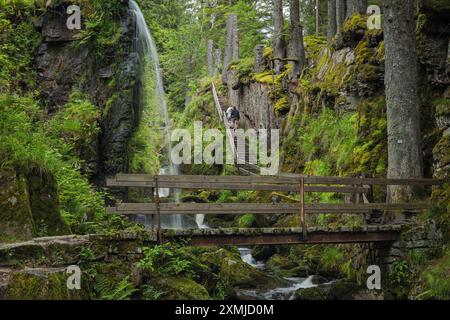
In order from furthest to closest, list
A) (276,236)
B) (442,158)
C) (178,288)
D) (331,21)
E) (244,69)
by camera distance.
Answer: (244,69) < (331,21) < (442,158) < (276,236) < (178,288)

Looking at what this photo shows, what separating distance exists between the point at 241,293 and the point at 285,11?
1432 inches

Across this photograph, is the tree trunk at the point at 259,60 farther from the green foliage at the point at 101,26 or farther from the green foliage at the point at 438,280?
the green foliage at the point at 438,280

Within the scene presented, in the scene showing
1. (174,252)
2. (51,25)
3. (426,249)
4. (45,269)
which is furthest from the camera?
(51,25)

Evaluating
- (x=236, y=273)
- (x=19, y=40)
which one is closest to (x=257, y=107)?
(x=19, y=40)

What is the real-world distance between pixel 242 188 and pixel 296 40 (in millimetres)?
15235

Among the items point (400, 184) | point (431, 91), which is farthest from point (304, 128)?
point (400, 184)

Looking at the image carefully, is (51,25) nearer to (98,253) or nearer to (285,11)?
(98,253)

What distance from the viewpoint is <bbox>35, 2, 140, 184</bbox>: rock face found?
1466cm

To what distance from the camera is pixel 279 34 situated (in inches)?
992

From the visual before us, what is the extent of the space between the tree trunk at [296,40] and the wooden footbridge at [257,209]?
505 inches

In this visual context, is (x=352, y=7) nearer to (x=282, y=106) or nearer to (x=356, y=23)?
(x=356, y=23)

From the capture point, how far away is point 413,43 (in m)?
11.9

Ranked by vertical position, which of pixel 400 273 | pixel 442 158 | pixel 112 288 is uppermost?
pixel 442 158

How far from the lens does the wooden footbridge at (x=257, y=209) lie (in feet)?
28.0
